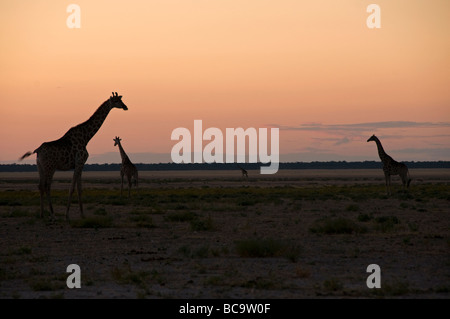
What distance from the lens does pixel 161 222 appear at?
89.6ft

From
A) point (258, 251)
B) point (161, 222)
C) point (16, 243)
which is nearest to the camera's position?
point (258, 251)

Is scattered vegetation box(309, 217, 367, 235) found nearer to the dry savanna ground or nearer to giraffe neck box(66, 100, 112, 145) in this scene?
the dry savanna ground

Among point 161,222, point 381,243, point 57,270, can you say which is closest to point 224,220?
point 161,222

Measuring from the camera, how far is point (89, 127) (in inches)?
1077

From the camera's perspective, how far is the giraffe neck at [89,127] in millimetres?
27044

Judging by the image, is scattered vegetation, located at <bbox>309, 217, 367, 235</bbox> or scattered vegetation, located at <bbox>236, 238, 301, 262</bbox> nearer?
scattered vegetation, located at <bbox>236, 238, 301, 262</bbox>

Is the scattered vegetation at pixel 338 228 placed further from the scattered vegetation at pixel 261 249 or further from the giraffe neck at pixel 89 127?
the giraffe neck at pixel 89 127

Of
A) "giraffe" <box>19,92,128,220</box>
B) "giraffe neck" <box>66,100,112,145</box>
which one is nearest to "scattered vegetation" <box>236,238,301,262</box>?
"giraffe" <box>19,92,128,220</box>

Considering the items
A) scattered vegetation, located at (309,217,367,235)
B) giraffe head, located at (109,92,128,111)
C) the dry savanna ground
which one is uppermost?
giraffe head, located at (109,92,128,111)

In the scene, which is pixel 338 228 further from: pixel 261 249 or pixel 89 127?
pixel 89 127

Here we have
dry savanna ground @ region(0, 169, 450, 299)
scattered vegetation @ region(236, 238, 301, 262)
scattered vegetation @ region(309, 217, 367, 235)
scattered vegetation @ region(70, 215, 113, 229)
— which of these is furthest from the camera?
scattered vegetation @ region(70, 215, 113, 229)

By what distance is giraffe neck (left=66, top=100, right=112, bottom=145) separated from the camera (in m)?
27.0

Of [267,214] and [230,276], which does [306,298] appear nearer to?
[230,276]
